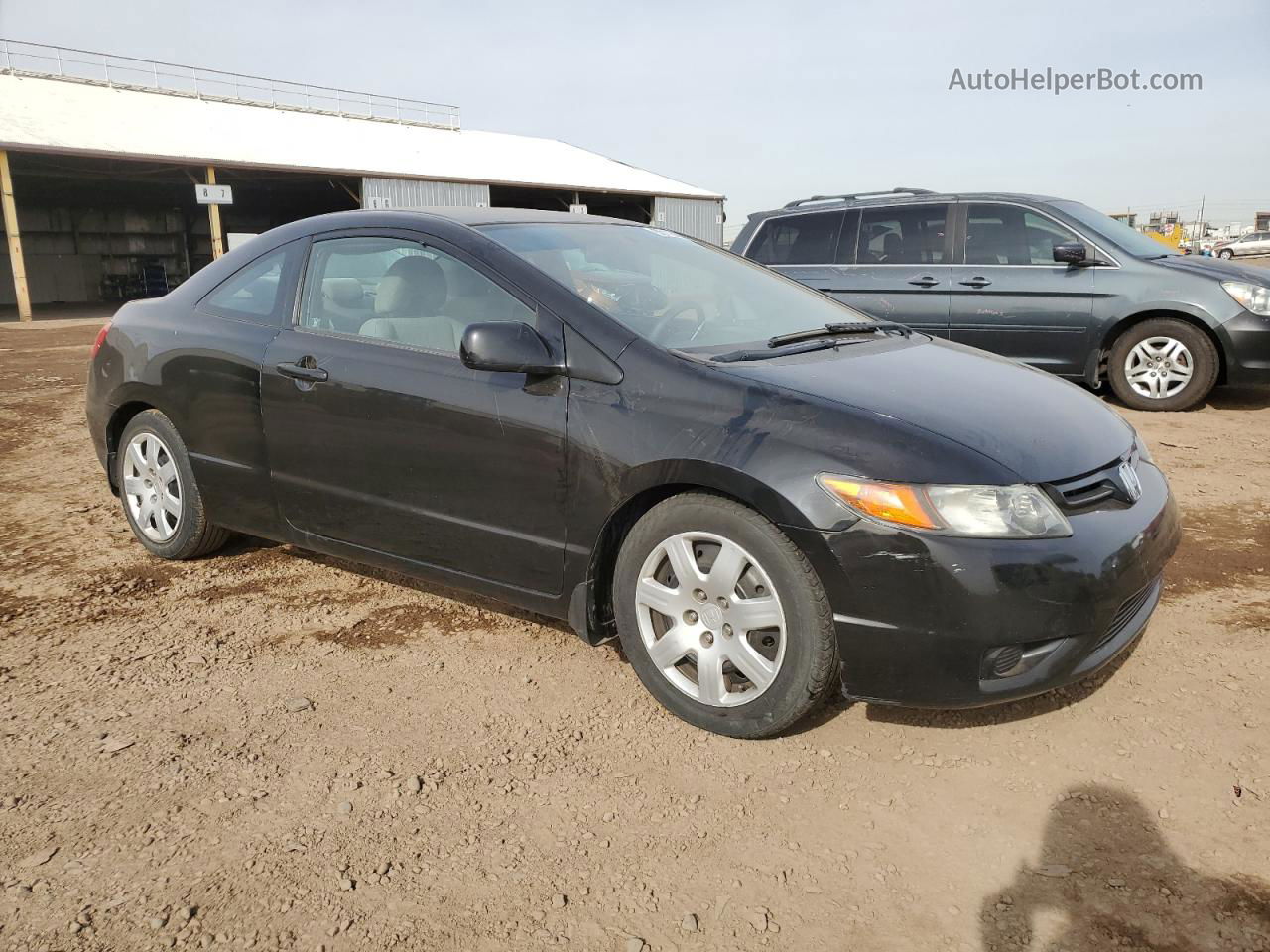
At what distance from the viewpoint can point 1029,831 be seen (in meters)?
2.31

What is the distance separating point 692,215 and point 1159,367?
28.2 meters

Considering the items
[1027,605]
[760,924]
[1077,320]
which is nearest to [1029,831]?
[1027,605]

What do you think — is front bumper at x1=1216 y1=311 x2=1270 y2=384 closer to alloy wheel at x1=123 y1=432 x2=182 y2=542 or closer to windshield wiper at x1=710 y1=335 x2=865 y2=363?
windshield wiper at x1=710 y1=335 x2=865 y2=363

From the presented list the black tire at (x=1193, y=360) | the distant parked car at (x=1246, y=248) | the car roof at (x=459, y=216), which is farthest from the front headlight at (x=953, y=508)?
the distant parked car at (x=1246, y=248)

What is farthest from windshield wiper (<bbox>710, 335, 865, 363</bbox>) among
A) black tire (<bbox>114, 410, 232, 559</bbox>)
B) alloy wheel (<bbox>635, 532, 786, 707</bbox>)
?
black tire (<bbox>114, 410, 232, 559</bbox>)

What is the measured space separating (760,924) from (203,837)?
137cm

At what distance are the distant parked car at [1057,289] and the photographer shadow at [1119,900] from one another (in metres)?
6.03

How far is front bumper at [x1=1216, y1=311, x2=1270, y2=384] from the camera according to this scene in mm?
7059

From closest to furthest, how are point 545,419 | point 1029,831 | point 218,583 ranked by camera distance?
point 1029,831 → point 545,419 → point 218,583

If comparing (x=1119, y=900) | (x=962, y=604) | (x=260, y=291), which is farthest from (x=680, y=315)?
(x=1119, y=900)

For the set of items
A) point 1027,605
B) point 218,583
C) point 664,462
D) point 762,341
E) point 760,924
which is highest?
point 762,341

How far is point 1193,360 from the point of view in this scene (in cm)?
732

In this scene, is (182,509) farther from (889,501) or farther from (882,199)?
(882,199)

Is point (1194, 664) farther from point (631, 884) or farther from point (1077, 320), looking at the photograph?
point (1077, 320)
